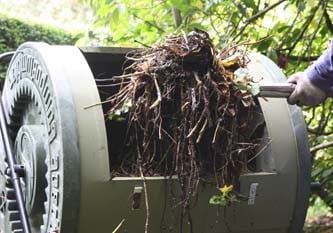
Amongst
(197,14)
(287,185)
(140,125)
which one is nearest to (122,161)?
(140,125)

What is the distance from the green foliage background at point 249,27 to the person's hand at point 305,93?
1.52m

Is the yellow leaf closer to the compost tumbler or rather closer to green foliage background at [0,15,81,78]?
the compost tumbler

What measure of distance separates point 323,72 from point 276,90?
0.19 m

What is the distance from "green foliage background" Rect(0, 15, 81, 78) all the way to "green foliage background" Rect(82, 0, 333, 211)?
3.36 meters

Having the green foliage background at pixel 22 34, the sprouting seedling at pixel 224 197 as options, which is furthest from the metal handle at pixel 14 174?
the green foliage background at pixel 22 34

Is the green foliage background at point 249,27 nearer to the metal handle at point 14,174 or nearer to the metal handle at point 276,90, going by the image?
the metal handle at point 14,174

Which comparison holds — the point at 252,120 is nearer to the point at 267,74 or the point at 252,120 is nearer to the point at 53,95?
the point at 267,74

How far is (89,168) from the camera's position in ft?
6.91

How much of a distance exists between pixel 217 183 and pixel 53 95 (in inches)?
28.0

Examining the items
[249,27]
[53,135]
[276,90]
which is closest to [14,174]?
[53,135]

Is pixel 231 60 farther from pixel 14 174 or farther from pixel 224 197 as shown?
pixel 14 174

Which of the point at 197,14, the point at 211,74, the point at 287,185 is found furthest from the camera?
the point at 197,14

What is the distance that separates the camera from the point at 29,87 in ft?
8.37

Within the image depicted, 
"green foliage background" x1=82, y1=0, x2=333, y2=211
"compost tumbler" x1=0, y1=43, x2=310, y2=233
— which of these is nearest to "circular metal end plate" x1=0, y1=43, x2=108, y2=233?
"compost tumbler" x1=0, y1=43, x2=310, y2=233
